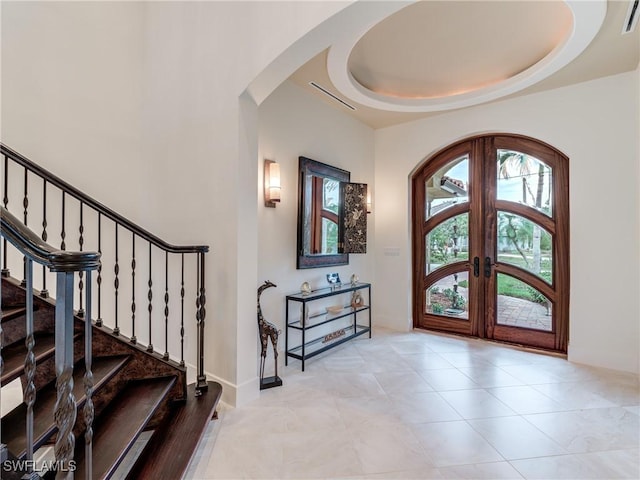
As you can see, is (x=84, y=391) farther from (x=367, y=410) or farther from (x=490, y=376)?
(x=490, y=376)

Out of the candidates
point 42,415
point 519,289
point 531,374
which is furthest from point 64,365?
point 519,289

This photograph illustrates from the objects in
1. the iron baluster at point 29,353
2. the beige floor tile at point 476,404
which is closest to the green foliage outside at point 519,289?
the beige floor tile at point 476,404

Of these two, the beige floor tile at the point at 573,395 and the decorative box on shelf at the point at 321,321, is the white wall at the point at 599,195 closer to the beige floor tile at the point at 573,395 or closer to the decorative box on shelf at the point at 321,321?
the beige floor tile at the point at 573,395

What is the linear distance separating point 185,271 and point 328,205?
1846 millimetres

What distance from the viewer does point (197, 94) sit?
9.36 feet

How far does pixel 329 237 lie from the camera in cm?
395

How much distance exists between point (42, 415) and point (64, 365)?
796 millimetres

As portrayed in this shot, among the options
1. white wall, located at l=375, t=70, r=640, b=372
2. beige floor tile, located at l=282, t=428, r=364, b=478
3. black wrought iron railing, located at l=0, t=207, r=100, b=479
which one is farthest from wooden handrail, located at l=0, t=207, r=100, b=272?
white wall, located at l=375, t=70, r=640, b=372

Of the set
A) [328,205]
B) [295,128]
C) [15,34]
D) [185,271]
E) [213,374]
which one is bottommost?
[213,374]

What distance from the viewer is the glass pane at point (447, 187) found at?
435 cm

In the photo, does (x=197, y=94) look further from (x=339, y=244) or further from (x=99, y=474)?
(x=99, y=474)

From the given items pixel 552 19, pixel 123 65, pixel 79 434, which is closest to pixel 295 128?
pixel 123 65

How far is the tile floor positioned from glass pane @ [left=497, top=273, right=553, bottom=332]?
0.54 meters

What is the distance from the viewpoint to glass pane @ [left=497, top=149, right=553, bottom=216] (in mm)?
3793
